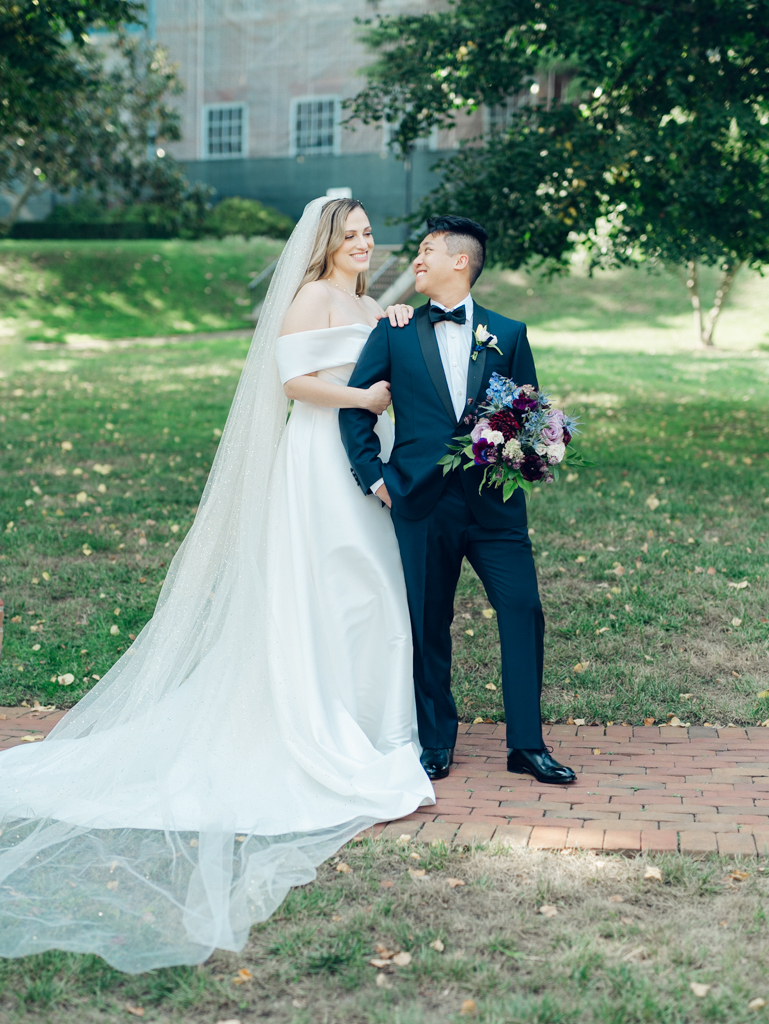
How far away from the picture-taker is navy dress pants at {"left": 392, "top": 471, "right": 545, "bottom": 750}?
14.1 feet

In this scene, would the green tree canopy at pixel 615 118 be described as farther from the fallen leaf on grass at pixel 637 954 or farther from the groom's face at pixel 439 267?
the fallen leaf on grass at pixel 637 954

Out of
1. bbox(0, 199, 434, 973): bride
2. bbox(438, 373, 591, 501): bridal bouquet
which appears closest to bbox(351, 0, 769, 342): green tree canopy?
bbox(0, 199, 434, 973): bride

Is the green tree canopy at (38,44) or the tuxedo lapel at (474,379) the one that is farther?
the green tree canopy at (38,44)

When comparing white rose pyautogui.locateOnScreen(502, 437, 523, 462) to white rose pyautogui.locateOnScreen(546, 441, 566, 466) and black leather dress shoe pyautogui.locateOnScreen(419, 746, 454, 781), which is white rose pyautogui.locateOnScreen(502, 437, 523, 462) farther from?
black leather dress shoe pyautogui.locateOnScreen(419, 746, 454, 781)

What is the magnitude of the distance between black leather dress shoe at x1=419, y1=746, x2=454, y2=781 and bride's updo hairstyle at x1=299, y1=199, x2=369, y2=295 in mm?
2083

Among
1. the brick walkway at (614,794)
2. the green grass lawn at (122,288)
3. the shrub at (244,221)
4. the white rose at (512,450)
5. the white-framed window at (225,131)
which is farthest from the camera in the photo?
the white-framed window at (225,131)

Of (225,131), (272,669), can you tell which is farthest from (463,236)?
(225,131)

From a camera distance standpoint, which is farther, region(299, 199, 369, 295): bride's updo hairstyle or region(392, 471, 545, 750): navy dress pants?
region(299, 199, 369, 295): bride's updo hairstyle

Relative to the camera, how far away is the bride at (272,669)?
3.82 m

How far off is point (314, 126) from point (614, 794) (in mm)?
31864

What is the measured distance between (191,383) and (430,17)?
7574 mm

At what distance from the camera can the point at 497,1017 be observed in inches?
106

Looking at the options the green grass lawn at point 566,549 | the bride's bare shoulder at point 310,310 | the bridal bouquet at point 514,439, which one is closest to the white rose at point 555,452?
the bridal bouquet at point 514,439

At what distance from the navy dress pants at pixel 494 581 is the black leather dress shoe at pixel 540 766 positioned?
0.05 m
